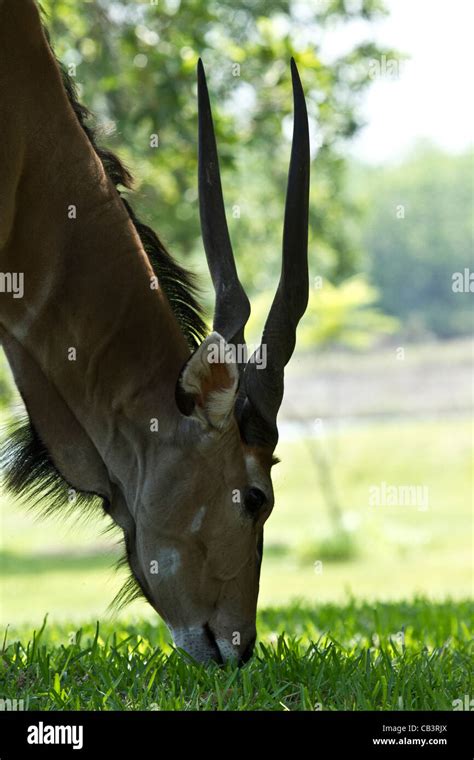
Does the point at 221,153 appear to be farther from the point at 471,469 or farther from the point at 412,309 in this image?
the point at 412,309

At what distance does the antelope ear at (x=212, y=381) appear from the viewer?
14.5ft

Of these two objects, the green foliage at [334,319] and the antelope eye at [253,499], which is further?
the green foliage at [334,319]

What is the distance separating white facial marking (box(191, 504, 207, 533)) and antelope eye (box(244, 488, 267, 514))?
188 mm

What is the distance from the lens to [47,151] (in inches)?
192

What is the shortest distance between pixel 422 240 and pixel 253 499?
6290 centimetres

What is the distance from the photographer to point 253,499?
4.81m

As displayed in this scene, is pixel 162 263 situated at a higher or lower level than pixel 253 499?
higher

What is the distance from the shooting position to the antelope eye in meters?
4.80
